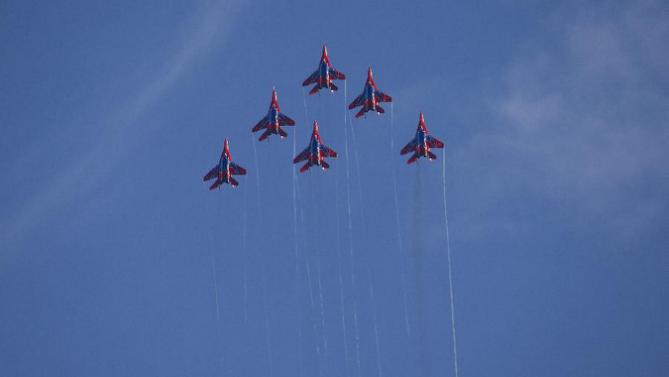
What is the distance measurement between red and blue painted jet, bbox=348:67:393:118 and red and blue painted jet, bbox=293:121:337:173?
2570 mm

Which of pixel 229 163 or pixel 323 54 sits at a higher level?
pixel 323 54

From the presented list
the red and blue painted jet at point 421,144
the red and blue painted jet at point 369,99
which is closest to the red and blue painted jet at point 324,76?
the red and blue painted jet at point 369,99

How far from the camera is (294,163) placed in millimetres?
70312

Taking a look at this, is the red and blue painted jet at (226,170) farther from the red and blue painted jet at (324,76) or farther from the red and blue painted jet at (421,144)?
the red and blue painted jet at (421,144)

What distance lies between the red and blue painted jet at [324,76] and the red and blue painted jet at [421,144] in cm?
527

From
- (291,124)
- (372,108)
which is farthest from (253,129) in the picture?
(372,108)

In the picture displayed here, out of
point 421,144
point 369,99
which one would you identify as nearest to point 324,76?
point 369,99

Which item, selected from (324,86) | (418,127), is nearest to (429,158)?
(418,127)

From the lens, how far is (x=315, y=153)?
6975 cm

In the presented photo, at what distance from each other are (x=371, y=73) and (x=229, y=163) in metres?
9.81

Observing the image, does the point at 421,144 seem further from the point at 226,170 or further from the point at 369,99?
the point at 226,170

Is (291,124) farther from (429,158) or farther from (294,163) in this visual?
(429,158)

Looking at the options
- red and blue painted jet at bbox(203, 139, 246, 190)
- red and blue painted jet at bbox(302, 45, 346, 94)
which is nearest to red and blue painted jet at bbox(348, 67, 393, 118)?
red and blue painted jet at bbox(302, 45, 346, 94)

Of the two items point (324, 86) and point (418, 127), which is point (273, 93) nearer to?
point (324, 86)
